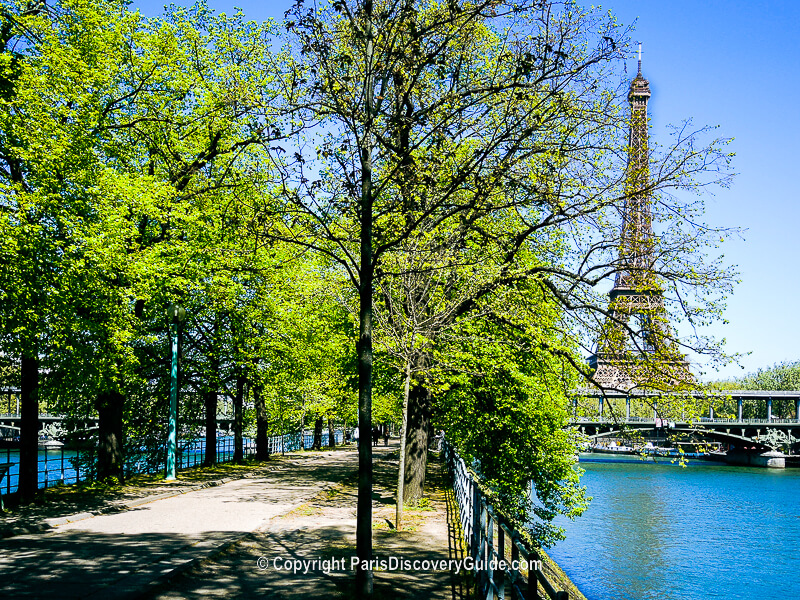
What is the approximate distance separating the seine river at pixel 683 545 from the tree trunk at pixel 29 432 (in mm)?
15315

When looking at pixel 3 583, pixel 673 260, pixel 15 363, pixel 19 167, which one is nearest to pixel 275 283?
pixel 15 363

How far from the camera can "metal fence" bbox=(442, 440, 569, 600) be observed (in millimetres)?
4527

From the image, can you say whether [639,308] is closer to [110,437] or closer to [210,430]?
[110,437]

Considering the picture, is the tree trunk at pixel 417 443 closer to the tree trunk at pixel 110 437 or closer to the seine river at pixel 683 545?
the seine river at pixel 683 545

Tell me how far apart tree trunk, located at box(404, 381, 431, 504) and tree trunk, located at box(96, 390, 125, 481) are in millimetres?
8789

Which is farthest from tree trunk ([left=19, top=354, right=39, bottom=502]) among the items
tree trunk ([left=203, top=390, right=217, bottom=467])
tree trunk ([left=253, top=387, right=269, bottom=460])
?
tree trunk ([left=253, top=387, right=269, bottom=460])

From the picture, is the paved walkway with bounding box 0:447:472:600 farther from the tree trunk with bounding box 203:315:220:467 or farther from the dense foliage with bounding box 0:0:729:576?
the tree trunk with bounding box 203:315:220:467

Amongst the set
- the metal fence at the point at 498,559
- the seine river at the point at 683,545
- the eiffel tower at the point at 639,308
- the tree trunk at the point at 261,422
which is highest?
the eiffel tower at the point at 639,308

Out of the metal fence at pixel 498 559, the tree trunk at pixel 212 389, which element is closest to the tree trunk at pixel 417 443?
the metal fence at pixel 498 559

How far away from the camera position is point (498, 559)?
22.6 ft

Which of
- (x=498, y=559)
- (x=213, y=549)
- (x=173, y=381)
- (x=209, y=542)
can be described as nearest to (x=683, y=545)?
(x=173, y=381)

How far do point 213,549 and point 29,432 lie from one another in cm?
750

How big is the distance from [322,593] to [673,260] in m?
9.44

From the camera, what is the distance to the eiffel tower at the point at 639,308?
42.5 feet
